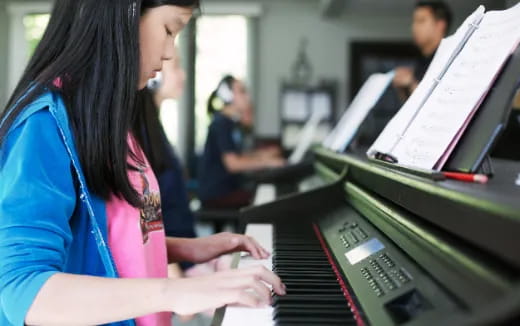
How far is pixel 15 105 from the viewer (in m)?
1.05

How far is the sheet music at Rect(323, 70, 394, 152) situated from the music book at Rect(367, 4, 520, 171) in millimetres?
688

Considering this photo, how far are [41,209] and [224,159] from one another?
3.96 metres

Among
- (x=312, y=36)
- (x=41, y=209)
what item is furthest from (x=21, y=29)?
(x=41, y=209)

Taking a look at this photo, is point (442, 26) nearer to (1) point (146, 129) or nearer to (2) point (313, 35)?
(1) point (146, 129)

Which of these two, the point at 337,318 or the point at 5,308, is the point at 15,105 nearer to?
the point at 5,308

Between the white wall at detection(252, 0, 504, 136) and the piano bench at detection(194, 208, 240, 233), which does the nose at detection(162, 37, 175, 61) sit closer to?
the piano bench at detection(194, 208, 240, 233)

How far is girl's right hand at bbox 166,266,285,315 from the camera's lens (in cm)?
85

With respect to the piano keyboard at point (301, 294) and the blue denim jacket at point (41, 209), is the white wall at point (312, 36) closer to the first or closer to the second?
the piano keyboard at point (301, 294)

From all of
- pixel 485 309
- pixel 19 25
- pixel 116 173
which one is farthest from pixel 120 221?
pixel 19 25

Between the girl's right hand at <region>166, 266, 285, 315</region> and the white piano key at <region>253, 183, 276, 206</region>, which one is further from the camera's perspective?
the white piano key at <region>253, 183, 276, 206</region>

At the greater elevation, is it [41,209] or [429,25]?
[429,25]

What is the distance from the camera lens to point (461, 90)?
1.06m

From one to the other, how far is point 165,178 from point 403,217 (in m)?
1.52

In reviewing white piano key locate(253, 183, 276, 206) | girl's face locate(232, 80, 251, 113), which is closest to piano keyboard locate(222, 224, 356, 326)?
white piano key locate(253, 183, 276, 206)
